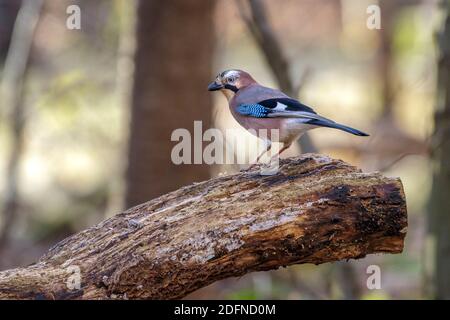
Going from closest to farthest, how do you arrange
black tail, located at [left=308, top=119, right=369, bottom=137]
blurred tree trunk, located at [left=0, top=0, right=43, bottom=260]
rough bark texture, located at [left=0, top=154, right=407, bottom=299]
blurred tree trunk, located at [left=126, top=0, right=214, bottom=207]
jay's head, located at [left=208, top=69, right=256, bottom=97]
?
rough bark texture, located at [left=0, top=154, right=407, bottom=299]
black tail, located at [left=308, top=119, right=369, bottom=137]
jay's head, located at [left=208, top=69, right=256, bottom=97]
blurred tree trunk, located at [left=126, top=0, right=214, bottom=207]
blurred tree trunk, located at [left=0, top=0, right=43, bottom=260]

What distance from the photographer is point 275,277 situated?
11.4m

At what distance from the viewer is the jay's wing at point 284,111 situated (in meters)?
5.17

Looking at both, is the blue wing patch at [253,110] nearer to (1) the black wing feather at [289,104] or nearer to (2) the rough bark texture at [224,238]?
(1) the black wing feather at [289,104]

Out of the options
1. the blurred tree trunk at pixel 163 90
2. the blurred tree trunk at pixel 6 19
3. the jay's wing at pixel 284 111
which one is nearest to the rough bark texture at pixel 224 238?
the jay's wing at pixel 284 111

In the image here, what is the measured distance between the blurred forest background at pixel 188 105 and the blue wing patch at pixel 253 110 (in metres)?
0.79

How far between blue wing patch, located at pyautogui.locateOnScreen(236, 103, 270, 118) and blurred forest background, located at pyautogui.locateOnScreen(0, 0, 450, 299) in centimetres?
79

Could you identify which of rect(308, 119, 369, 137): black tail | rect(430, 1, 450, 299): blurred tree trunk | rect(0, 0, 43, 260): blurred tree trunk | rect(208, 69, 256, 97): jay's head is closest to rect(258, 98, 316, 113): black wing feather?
rect(308, 119, 369, 137): black tail

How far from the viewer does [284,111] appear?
538 cm

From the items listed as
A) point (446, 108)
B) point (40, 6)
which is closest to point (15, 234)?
point (40, 6)

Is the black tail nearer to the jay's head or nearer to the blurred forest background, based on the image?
the jay's head

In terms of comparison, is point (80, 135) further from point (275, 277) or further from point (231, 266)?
point (231, 266)

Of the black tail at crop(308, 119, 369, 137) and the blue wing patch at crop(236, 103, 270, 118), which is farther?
the blue wing patch at crop(236, 103, 270, 118)

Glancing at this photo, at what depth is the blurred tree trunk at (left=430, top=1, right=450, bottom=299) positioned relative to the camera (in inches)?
294
